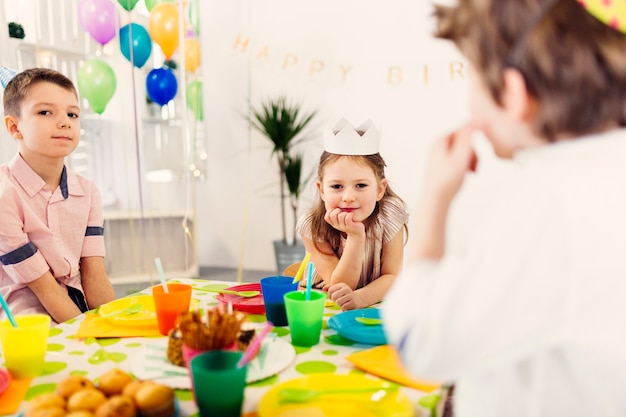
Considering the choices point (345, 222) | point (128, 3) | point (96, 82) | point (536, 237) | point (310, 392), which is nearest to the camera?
point (536, 237)

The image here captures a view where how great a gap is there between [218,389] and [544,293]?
40cm

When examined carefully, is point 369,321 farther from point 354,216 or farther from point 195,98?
point 195,98

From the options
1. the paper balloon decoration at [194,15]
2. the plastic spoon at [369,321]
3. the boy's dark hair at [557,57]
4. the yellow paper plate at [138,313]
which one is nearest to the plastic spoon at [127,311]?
the yellow paper plate at [138,313]

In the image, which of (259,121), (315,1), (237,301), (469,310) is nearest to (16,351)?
(237,301)

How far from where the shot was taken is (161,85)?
3.46 metres

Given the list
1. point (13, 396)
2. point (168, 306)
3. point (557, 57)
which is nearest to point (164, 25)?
point (168, 306)

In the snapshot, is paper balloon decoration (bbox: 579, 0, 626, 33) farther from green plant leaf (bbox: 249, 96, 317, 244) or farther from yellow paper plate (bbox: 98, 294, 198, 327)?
green plant leaf (bbox: 249, 96, 317, 244)

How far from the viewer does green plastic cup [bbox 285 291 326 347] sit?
93 centimetres

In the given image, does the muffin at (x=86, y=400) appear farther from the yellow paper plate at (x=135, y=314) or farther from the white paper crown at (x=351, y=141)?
the white paper crown at (x=351, y=141)

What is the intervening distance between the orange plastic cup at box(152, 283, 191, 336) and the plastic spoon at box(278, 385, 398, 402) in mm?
371

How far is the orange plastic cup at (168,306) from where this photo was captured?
3.28 feet

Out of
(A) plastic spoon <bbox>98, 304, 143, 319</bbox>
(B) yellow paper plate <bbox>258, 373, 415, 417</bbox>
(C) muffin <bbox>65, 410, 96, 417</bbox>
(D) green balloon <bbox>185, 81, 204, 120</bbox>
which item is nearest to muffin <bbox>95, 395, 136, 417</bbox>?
(C) muffin <bbox>65, 410, 96, 417</bbox>

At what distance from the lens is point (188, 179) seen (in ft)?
12.8

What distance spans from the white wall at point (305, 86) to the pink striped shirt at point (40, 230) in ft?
7.41
